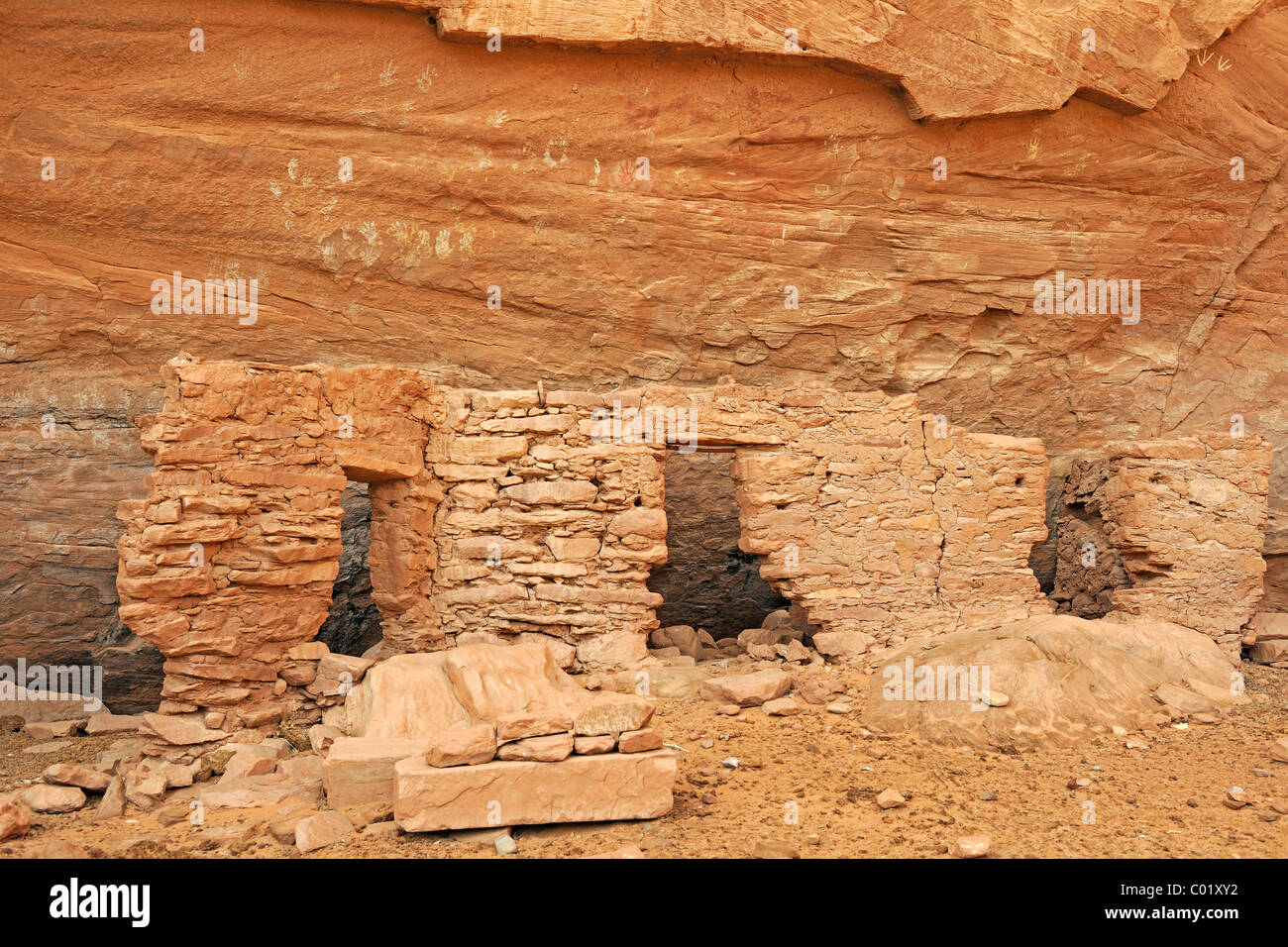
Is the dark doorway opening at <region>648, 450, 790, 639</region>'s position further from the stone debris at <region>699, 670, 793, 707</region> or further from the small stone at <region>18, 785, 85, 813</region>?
the small stone at <region>18, 785, 85, 813</region>

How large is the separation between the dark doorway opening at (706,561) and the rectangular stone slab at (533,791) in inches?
217

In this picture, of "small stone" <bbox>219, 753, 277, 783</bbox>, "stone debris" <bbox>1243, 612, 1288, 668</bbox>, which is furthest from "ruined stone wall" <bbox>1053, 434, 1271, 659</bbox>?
"small stone" <bbox>219, 753, 277, 783</bbox>

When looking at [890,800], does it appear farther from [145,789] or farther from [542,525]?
[145,789]

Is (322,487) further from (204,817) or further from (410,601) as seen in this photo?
(204,817)

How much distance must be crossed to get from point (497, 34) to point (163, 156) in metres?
3.15

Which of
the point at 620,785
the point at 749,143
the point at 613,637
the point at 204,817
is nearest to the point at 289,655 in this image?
the point at 204,817

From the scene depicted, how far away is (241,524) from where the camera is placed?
22.0 feet

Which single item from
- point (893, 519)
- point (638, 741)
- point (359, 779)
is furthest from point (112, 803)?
point (893, 519)

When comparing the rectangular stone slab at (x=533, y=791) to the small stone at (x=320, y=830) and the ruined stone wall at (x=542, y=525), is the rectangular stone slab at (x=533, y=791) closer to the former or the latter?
the small stone at (x=320, y=830)

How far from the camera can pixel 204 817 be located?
5.16 m

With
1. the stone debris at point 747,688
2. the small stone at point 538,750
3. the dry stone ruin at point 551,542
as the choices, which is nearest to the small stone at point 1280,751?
the dry stone ruin at point 551,542

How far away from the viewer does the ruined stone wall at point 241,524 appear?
6.43m

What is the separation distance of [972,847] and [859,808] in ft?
2.63

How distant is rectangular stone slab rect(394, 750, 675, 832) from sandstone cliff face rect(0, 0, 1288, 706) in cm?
553
